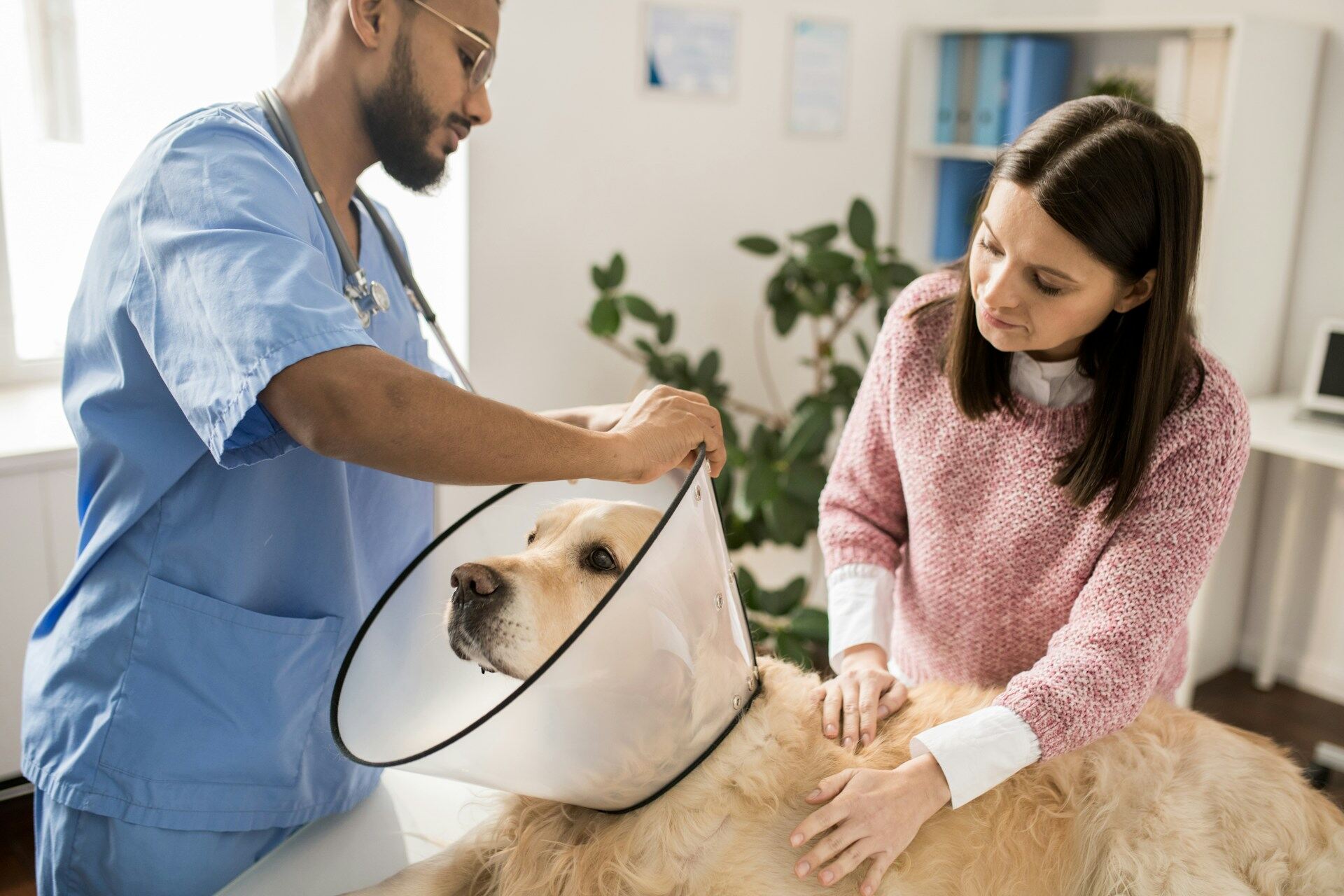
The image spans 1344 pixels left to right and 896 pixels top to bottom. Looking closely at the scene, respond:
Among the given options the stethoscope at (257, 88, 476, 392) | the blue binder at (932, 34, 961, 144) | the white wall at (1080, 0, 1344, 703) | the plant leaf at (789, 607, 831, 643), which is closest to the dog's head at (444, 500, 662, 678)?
the stethoscope at (257, 88, 476, 392)

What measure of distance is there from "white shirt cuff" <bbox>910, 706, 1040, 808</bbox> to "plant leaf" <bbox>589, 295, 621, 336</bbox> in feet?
6.66

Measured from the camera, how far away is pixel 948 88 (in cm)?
370

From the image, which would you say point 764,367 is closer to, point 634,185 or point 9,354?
point 634,185

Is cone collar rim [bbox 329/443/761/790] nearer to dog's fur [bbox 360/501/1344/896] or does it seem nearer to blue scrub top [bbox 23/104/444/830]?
dog's fur [bbox 360/501/1344/896]

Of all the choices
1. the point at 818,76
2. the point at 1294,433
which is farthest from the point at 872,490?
the point at 818,76

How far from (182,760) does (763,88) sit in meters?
2.84

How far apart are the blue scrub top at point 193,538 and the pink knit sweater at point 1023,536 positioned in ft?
2.26

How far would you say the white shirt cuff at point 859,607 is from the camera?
4.44ft

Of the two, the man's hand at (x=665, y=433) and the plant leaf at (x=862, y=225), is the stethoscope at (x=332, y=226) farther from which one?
the plant leaf at (x=862, y=225)

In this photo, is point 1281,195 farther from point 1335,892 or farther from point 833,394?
point 1335,892

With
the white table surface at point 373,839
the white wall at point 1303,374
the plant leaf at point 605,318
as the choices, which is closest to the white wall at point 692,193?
the white wall at point 1303,374

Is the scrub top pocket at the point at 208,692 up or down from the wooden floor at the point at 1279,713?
up

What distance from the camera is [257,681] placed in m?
1.06

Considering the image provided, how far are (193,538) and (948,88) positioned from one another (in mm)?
3292
